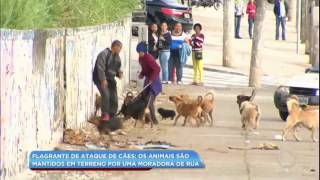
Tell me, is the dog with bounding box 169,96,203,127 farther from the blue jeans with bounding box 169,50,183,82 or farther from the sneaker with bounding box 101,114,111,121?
the blue jeans with bounding box 169,50,183,82

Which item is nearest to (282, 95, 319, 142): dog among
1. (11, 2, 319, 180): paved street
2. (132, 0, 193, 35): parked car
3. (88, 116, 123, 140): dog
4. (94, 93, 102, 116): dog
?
(11, 2, 319, 180): paved street

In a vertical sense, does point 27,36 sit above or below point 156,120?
above

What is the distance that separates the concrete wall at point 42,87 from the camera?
8867 millimetres

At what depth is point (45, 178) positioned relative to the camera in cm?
923

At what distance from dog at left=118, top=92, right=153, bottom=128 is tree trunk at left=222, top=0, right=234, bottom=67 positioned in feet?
31.4

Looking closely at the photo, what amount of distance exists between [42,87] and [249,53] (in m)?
17.5

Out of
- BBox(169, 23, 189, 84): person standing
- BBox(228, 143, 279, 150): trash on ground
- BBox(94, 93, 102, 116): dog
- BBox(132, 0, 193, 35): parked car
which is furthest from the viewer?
BBox(132, 0, 193, 35): parked car

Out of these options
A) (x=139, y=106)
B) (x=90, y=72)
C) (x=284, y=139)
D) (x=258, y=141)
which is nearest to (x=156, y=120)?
(x=139, y=106)

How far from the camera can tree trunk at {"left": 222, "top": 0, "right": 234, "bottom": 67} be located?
2297 cm

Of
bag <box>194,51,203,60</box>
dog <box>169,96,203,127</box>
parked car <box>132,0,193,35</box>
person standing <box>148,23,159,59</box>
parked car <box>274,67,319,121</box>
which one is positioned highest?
parked car <box>132,0,193,35</box>

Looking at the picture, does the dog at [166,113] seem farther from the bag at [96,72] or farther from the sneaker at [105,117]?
the bag at [96,72]

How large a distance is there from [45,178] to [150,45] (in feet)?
30.0

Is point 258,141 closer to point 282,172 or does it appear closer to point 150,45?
point 282,172

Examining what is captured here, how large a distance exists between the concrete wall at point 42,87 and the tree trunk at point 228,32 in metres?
9.17
